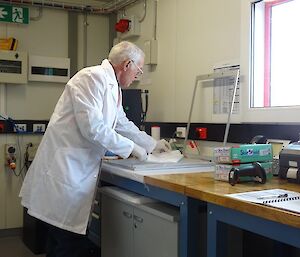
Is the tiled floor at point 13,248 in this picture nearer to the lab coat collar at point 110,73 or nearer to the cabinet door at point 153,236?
the cabinet door at point 153,236

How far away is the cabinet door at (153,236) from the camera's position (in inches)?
67.1

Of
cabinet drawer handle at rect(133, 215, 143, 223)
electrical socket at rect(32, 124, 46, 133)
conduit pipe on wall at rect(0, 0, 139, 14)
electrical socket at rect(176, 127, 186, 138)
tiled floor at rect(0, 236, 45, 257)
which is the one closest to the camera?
cabinet drawer handle at rect(133, 215, 143, 223)

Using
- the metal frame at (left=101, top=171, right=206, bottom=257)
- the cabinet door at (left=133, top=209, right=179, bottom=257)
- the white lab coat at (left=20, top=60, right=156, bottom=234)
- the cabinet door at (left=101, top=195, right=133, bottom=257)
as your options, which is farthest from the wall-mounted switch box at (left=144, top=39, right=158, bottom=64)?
the metal frame at (left=101, top=171, right=206, bottom=257)

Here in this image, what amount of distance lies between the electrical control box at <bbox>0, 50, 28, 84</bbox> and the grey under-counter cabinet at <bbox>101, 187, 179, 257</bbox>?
67.1 inches

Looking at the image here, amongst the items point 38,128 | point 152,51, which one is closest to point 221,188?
point 152,51

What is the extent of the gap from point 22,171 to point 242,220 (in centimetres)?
282

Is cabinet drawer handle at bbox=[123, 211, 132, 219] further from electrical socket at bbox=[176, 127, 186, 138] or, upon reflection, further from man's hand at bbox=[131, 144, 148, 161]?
electrical socket at bbox=[176, 127, 186, 138]

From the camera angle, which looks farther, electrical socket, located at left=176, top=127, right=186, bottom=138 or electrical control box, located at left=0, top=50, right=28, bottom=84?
electrical control box, located at left=0, top=50, right=28, bottom=84

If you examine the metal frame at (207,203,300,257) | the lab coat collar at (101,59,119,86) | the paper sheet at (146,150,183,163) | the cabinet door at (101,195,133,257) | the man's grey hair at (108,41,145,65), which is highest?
the man's grey hair at (108,41,145,65)

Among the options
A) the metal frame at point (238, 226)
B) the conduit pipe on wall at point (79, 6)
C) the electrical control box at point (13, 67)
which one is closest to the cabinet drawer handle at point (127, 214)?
the metal frame at point (238, 226)

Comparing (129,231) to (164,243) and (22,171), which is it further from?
(22,171)

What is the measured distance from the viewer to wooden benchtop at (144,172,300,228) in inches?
44.6

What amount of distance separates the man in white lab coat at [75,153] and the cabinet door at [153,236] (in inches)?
11.8

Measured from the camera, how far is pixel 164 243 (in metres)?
1.75
